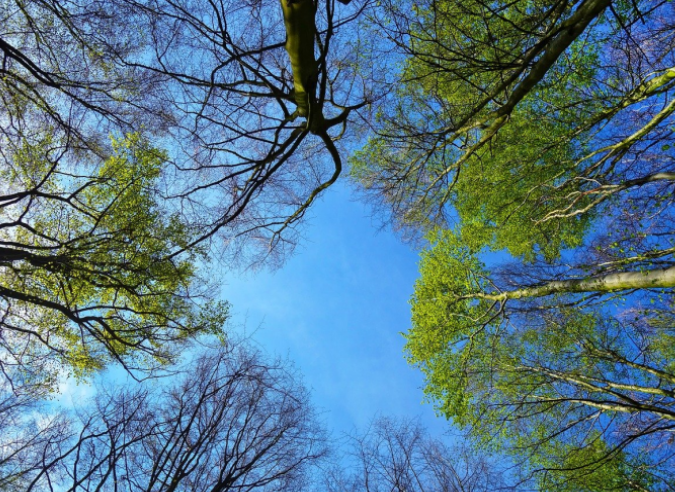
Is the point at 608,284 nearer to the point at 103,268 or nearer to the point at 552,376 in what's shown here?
the point at 552,376

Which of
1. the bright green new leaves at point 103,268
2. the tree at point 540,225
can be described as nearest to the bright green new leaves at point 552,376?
the tree at point 540,225

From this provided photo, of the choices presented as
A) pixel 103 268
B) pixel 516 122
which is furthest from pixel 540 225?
pixel 103 268

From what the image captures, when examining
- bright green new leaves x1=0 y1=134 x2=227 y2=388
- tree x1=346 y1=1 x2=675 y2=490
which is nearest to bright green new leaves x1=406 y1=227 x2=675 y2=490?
tree x1=346 y1=1 x2=675 y2=490

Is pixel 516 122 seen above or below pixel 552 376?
above

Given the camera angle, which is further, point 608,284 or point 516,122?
point 516,122

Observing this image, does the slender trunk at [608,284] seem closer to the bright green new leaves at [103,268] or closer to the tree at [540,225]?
the tree at [540,225]

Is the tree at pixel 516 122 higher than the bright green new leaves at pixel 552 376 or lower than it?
higher

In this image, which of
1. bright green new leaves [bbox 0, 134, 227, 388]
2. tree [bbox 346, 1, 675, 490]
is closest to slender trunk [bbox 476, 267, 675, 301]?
tree [bbox 346, 1, 675, 490]

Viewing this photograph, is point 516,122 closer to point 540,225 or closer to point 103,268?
point 540,225

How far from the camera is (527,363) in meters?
7.68

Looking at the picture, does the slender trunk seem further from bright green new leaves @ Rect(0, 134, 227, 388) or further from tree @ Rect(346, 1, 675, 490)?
bright green new leaves @ Rect(0, 134, 227, 388)

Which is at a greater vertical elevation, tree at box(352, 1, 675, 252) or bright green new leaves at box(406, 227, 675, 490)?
tree at box(352, 1, 675, 252)

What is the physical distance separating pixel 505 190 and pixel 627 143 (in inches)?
111

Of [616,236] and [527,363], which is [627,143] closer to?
[616,236]
